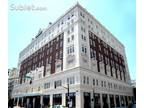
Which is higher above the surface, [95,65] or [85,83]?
[95,65]

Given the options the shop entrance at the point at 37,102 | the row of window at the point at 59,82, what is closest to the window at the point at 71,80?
the row of window at the point at 59,82

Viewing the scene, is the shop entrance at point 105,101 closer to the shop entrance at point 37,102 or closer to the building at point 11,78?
the shop entrance at point 37,102

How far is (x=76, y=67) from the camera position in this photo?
10.4 m

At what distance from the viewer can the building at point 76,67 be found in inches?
406

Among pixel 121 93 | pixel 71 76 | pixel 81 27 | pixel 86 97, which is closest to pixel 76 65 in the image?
pixel 71 76

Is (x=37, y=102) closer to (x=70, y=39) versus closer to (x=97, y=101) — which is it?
(x=97, y=101)

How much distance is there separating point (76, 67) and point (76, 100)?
6.13ft

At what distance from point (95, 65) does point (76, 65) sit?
1279 mm

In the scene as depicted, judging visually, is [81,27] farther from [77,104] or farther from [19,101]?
[19,101]

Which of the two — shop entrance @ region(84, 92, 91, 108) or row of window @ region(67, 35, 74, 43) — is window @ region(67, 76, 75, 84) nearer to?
shop entrance @ region(84, 92, 91, 108)

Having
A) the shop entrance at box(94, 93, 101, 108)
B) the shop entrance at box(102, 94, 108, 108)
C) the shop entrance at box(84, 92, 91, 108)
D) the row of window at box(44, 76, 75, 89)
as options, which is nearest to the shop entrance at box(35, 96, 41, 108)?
the row of window at box(44, 76, 75, 89)

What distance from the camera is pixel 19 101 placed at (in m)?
11.5
